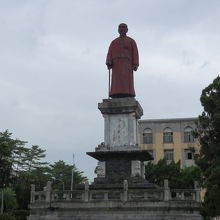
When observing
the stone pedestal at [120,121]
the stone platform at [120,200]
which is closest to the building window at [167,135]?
the stone pedestal at [120,121]

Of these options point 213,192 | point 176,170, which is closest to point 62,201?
point 213,192

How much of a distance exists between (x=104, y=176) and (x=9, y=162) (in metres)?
23.9

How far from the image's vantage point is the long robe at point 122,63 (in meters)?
25.6

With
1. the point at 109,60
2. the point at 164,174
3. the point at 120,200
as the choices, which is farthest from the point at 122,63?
the point at 164,174

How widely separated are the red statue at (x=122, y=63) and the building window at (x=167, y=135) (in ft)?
83.4

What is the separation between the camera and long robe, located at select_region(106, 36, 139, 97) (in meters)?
25.6

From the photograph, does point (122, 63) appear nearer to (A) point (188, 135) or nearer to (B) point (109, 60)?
(B) point (109, 60)

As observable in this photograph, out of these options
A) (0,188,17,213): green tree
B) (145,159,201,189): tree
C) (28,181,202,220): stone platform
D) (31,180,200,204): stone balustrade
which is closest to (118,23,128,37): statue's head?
(31,180,200,204): stone balustrade

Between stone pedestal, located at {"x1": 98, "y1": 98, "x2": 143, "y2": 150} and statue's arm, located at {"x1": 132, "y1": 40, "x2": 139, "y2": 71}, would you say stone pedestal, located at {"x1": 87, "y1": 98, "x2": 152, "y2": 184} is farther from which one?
statue's arm, located at {"x1": 132, "y1": 40, "x2": 139, "y2": 71}

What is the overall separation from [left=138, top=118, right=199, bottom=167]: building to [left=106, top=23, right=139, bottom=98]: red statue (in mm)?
24895

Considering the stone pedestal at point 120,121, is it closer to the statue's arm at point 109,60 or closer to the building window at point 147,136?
the statue's arm at point 109,60

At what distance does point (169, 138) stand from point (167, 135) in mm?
461

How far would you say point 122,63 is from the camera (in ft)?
86.0

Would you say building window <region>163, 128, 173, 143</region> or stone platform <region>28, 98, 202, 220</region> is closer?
stone platform <region>28, 98, 202, 220</region>
